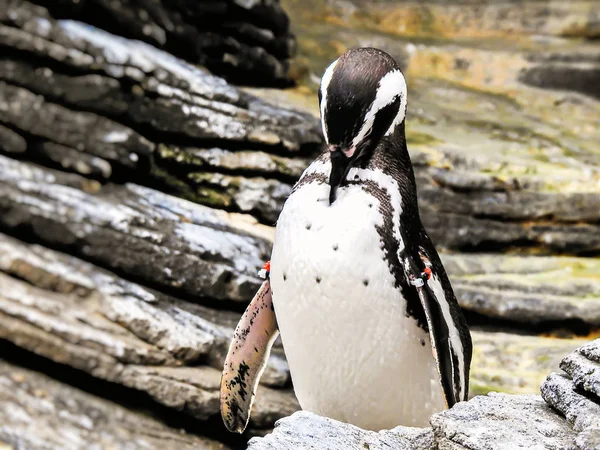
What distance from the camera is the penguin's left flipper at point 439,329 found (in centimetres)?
172

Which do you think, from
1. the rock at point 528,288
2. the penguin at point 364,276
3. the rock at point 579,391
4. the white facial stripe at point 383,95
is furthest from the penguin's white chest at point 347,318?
the rock at point 528,288

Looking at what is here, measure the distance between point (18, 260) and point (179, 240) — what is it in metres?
0.59

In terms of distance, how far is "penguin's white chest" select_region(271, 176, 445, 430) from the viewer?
5.55ft

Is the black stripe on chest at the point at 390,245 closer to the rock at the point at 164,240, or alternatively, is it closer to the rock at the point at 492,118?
the rock at the point at 164,240

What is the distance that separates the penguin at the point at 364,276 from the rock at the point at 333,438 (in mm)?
302

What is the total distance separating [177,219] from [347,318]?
1.52 metres

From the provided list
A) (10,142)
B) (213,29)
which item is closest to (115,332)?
(10,142)

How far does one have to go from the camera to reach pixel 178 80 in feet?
11.0

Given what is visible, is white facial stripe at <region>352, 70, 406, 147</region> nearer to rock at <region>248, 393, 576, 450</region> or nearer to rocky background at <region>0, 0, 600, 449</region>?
rock at <region>248, 393, 576, 450</region>

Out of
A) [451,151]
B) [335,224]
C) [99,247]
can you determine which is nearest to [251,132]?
[99,247]

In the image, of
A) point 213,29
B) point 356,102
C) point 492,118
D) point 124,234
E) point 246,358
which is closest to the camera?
point 356,102

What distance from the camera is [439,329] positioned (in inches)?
68.0

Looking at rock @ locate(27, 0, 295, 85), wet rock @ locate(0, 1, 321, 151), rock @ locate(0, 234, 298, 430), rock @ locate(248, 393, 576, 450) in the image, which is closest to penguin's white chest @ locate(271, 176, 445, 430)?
rock @ locate(248, 393, 576, 450)

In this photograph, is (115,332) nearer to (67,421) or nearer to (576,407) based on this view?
(67,421)
